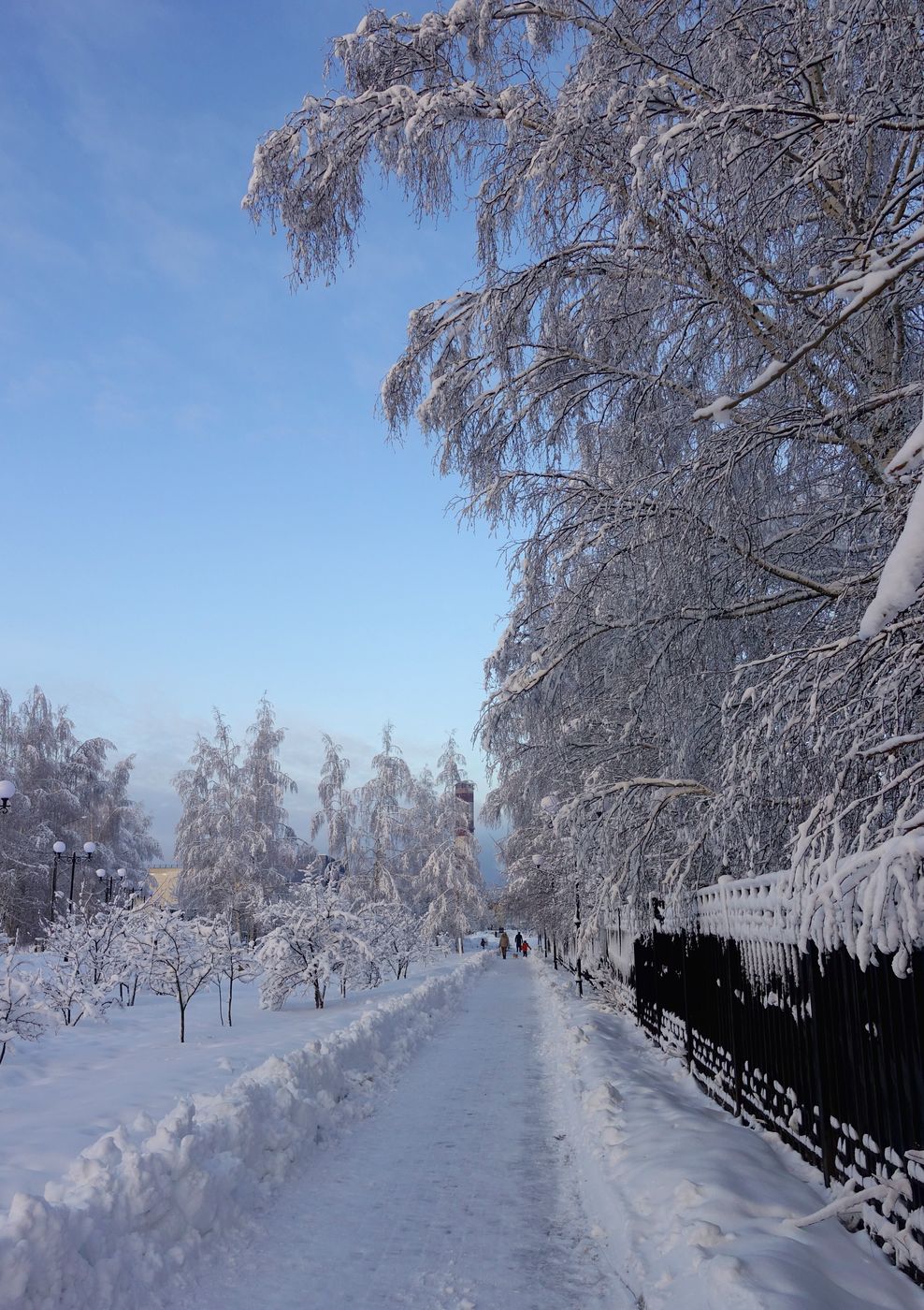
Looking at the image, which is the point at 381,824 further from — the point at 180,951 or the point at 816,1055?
the point at 816,1055

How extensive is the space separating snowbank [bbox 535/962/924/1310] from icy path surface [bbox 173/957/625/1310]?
219mm

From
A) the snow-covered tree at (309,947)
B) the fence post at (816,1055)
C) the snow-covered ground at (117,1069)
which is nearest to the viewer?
the fence post at (816,1055)

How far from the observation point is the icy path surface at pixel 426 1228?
4.08 metres

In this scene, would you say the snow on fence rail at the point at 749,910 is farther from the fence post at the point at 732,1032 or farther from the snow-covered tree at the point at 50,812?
the snow-covered tree at the point at 50,812

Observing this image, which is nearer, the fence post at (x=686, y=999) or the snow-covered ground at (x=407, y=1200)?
the snow-covered ground at (x=407, y=1200)

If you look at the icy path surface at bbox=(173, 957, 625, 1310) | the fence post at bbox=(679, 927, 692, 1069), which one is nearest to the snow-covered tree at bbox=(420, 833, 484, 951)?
the fence post at bbox=(679, 927, 692, 1069)

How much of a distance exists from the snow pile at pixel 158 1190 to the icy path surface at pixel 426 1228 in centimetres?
22

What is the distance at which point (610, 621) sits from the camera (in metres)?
7.48

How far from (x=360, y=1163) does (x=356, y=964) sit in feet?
45.7

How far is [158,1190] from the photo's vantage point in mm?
4691

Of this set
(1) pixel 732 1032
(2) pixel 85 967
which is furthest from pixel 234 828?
(1) pixel 732 1032

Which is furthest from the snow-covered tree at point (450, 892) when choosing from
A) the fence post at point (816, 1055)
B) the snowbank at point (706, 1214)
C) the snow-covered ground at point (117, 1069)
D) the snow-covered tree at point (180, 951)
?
the fence post at point (816, 1055)

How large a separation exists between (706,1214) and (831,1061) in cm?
109

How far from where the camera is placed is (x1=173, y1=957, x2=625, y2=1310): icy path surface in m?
4.08
